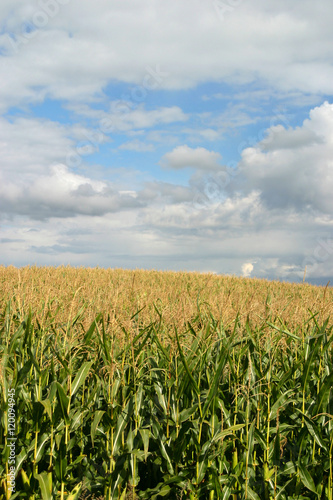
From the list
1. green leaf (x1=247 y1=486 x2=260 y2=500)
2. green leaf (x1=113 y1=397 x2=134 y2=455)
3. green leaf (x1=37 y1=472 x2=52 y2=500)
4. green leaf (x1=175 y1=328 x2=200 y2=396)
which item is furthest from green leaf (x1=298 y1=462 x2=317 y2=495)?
green leaf (x1=37 y1=472 x2=52 y2=500)

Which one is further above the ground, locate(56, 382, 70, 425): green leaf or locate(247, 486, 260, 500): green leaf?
locate(56, 382, 70, 425): green leaf

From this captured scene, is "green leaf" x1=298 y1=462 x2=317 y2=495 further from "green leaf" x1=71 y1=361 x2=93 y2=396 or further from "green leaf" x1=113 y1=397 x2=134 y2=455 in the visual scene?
"green leaf" x1=71 y1=361 x2=93 y2=396

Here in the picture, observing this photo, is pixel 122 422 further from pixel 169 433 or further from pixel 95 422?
pixel 169 433

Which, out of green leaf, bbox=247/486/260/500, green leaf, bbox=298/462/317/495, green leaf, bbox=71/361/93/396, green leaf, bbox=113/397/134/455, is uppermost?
green leaf, bbox=71/361/93/396

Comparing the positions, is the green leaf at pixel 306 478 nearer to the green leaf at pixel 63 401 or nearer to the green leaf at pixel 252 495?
the green leaf at pixel 252 495

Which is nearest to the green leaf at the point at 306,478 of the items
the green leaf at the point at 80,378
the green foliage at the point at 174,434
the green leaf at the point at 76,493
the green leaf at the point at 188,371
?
the green foliage at the point at 174,434

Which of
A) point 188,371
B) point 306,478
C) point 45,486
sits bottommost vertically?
point 45,486

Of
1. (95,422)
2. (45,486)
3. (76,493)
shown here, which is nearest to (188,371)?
(95,422)

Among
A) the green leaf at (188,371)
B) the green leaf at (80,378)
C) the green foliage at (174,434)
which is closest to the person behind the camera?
the green leaf at (188,371)

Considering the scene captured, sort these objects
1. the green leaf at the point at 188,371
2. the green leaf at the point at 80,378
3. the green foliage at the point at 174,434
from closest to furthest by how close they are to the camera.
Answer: the green leaf at the point at 188,371 → the green foliage at the point at 174,434 → the green leaf at the point at 80,378

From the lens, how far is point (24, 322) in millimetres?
4828

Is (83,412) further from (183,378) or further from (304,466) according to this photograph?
(304,466)

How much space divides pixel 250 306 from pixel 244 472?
5.80ft

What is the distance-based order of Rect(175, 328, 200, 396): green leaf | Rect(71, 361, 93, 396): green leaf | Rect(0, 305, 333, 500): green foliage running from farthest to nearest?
1. Rect(71, 361, 93, 396): green leaf
2. Rect(0, 305, 333, 500): green foliage
3. Rect(175, 328, 200, 396): green leaf
